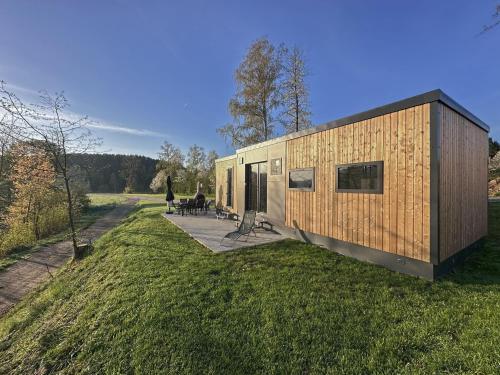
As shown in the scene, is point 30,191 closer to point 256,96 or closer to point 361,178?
point 256,96

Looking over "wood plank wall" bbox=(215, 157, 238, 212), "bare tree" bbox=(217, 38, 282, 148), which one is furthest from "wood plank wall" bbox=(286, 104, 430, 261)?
"bare tree" bbox=(217, 38, 282, 148)

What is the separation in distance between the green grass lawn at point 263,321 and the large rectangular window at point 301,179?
1.90 meters

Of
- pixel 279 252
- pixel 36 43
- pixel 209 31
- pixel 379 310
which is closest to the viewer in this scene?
pixel 379 310

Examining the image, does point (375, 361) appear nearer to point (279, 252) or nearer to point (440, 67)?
point (279, 252)

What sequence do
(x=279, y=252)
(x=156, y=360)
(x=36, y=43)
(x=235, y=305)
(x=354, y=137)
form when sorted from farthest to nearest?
(x=36, y=43), (x=279, y=252), (x=354, y=137), (x=235, y=305), (x=156, y=360)

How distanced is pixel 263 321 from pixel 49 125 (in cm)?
781

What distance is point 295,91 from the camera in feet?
52.1

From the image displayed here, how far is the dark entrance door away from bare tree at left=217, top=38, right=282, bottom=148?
29.0 ft

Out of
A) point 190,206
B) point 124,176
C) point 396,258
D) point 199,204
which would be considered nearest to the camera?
point 396,258

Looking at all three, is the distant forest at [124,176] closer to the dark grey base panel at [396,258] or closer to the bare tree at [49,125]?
the bare tree at [49,125]

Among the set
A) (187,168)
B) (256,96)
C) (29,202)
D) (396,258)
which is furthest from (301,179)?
(187,168)

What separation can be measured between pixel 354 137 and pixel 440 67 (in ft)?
30.3

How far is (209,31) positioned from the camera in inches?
440

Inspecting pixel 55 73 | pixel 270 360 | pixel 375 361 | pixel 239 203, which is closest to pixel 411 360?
pixel 375 361
